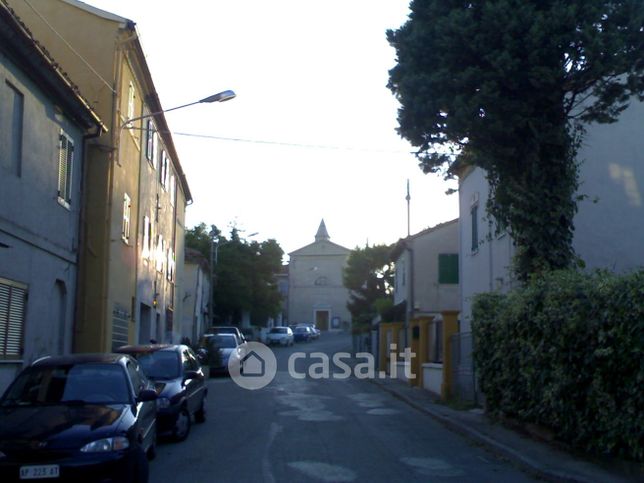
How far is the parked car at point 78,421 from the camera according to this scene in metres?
8.71

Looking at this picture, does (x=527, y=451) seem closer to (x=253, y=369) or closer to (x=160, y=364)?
(x=160, y=364)

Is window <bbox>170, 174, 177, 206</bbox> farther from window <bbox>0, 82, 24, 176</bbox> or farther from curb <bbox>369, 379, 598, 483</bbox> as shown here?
window <bbox>0, 82, 24, 176</bbox>

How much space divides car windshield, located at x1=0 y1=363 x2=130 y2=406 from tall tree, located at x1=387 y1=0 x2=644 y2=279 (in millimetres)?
8816

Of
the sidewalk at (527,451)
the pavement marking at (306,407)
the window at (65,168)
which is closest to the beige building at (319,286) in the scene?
the pavement marking at (306,407)

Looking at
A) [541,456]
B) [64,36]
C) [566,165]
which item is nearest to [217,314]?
[64,36]

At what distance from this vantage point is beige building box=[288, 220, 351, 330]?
91.1 m

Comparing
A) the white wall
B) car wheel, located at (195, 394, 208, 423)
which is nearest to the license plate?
car wheel, located at (195, 394, 208, 423)

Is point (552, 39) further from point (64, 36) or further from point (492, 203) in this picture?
point (64, 36)

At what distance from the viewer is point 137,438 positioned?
31.6 ft

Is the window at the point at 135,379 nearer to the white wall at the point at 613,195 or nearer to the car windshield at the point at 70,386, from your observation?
the car windshield at the point at 70,386

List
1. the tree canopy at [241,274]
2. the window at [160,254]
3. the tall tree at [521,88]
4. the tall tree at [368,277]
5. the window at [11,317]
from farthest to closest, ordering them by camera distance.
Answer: the tall tree at [368,277] < the tree canopy at [241,274] < the window at [160,254] < the tall tree at [521,88] < the window at [11,317]

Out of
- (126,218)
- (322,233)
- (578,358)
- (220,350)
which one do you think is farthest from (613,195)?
(322,233)

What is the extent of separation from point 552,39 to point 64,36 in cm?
1242

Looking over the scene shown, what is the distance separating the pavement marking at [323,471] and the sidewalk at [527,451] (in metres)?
2.47
